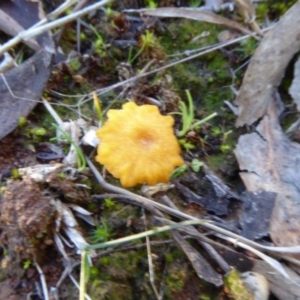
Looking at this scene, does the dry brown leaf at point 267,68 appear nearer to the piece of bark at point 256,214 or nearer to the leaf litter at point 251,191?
the leaf litter at point 251,191

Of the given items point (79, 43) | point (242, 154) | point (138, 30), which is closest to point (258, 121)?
point (242, 154)

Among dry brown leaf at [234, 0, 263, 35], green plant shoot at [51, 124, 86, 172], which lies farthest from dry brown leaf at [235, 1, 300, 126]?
green plant shoot at [51, 124, 86, 172]

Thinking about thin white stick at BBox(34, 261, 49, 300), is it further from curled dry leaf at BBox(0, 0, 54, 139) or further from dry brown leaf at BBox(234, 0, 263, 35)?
dry brown leaf at BBox(234, 0, 263, 35)

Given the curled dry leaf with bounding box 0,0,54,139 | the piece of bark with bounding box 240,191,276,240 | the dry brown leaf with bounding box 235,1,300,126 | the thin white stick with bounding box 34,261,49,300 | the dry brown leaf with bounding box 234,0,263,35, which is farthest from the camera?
the dry brown leaf with bounding box 234,0,263,35

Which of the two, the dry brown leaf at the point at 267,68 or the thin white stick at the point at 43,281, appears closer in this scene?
the thin white stick at the point at 43,281

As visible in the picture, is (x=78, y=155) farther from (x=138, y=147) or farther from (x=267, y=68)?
(x=267, y=68)

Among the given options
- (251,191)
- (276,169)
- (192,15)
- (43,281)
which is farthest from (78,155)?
(192,15)

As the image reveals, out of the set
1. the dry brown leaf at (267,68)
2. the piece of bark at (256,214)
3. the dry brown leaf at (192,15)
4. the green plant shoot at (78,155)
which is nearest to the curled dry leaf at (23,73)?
the green plant shoot at (78,155)

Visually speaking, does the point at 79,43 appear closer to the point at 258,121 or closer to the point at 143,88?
the point at 143,88
